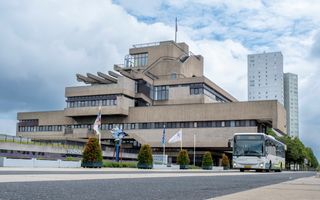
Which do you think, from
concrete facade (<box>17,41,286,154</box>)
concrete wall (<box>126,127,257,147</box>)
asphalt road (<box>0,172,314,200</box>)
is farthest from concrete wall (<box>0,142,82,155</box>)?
asphalt road (<box>0,172,314,200</box>)

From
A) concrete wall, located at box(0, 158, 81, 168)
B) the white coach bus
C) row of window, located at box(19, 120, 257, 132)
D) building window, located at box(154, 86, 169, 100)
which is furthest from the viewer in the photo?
building window, located at box(154, 86, 169, 100)

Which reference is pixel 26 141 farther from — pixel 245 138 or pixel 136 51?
pixel 136 51

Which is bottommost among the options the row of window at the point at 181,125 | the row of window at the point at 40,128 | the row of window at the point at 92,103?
the row of window at the point at 40,128

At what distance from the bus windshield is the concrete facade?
39.1 meters

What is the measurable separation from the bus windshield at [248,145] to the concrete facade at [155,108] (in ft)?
128

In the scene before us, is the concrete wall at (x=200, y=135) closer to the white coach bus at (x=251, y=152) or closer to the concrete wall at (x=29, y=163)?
the white coach bus at (x=251, y=152)

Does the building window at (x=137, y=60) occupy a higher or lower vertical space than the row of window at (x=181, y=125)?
higher

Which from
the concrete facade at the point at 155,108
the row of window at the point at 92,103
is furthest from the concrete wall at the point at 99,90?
the row of window at the point at 92,103

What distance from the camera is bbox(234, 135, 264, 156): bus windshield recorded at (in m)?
39.3

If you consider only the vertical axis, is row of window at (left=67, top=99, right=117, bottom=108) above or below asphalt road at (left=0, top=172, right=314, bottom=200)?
above

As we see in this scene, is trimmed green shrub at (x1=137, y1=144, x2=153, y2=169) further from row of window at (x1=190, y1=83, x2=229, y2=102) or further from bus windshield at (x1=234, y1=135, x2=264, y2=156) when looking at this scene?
row of window at (x1=190, y1=83, x2=229, y2=102)

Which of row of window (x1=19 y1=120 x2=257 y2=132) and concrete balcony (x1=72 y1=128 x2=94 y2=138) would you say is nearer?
row of window (x1=19 y1=120 x2=257 y2=132)

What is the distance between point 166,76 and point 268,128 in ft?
80.5

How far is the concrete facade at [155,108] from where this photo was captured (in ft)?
264
